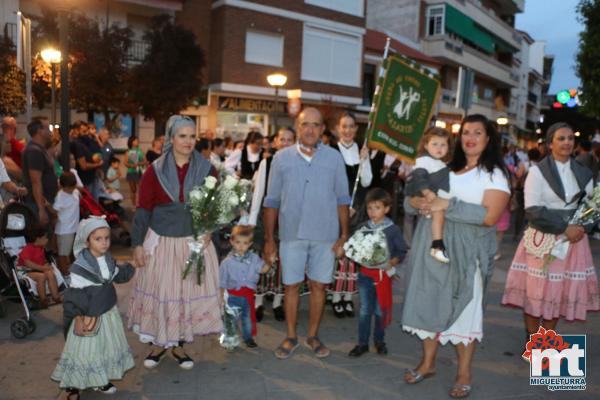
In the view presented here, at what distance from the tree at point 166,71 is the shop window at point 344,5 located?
278 inches

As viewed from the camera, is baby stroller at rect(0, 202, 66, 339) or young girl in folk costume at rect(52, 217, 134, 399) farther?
baby stroller at rect(0, 202, 66, 339)

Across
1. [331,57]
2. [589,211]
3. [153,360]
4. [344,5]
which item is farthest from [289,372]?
[344,5]

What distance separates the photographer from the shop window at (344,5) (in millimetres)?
23703

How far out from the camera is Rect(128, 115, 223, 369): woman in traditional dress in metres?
4.38

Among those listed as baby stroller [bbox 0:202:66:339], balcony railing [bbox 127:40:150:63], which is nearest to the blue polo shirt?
baby stroller [bbox 0:202:66:339]

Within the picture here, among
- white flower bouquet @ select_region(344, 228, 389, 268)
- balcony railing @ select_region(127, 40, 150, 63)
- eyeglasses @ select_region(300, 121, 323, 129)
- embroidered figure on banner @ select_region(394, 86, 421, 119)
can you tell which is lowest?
white flower bouquet @ select_region(344, 228, 389, 268)

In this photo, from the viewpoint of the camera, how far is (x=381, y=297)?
191 inches

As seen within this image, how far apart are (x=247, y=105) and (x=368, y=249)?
62.7ft

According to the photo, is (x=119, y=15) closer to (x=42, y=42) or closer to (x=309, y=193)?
(x=42, y=42)

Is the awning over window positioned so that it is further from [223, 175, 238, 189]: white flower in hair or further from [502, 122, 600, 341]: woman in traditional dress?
[223, 175, 238, 189]: white flower in hair

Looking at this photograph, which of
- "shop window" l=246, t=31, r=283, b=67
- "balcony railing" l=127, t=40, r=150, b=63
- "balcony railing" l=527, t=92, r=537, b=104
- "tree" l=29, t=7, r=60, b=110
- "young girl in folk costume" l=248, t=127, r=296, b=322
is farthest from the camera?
"balcony railing" l=527, t=92, r=537, b=104

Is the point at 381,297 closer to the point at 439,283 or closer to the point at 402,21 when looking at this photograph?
the point at 439,283

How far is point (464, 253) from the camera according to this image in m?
4.02

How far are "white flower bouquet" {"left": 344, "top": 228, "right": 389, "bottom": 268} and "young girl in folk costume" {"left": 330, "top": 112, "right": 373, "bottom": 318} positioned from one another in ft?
4.09
